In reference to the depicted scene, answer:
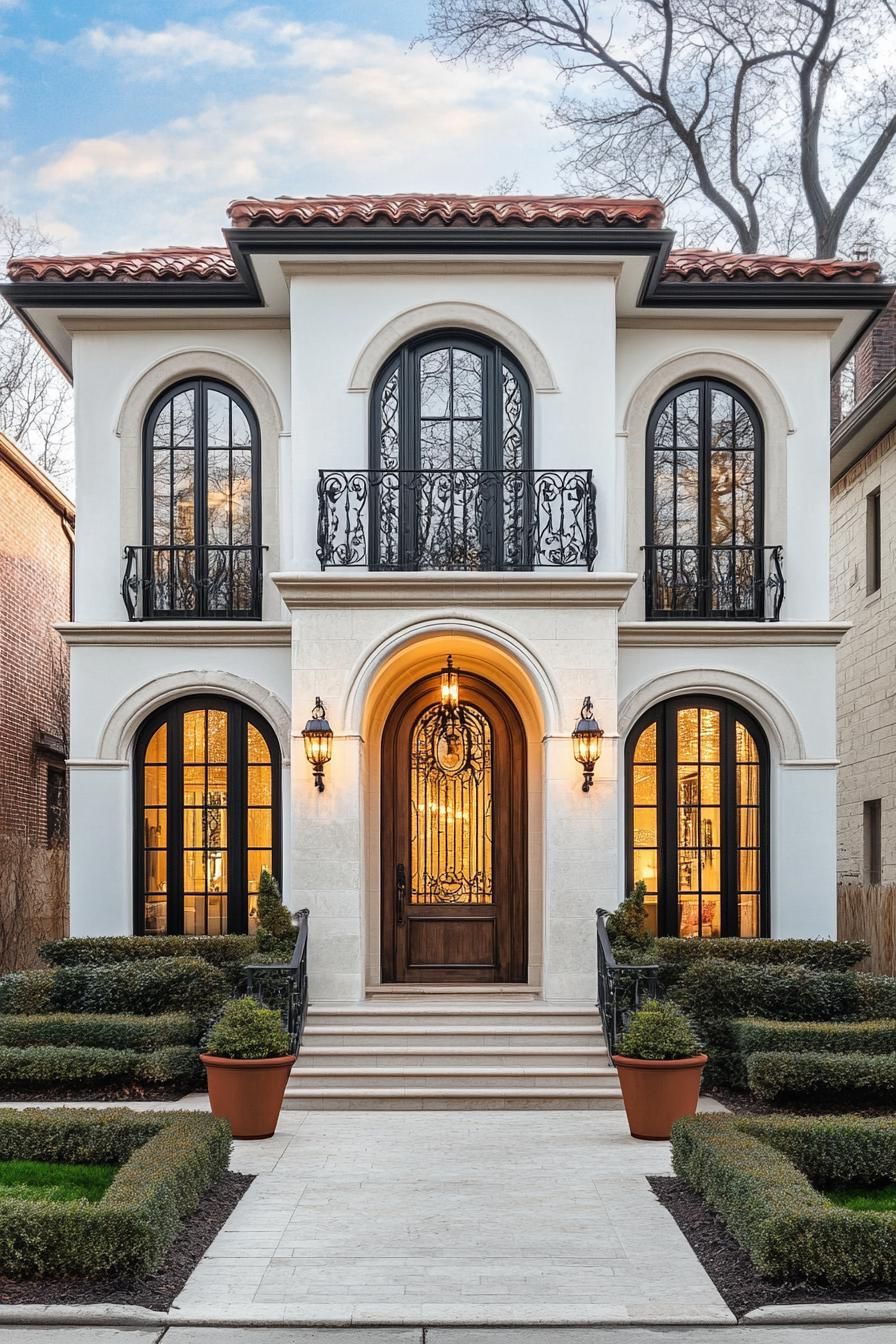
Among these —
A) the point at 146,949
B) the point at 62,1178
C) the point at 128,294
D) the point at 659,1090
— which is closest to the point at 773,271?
the point at 128,294

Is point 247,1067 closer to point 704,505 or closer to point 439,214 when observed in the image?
point 704,505

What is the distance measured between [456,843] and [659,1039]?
4.63 metres

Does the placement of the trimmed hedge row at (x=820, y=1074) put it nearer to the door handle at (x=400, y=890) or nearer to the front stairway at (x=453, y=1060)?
the front stairway at (x=453, y=1060)

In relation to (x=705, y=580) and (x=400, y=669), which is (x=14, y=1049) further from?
(x=705, y=580)

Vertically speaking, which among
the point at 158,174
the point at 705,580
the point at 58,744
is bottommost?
the point at 58,744

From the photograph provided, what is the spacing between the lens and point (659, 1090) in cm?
1000

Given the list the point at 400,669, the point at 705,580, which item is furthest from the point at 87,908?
the point at 705,580

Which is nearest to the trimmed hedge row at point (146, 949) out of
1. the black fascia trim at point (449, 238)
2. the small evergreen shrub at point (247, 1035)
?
the small evergreen shrub at point (247, 1035)

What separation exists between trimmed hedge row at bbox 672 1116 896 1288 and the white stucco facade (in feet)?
13.5

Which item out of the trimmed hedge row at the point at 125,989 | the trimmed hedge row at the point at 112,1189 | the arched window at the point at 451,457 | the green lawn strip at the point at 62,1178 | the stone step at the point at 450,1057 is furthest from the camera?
the arched window at the point at 451,457

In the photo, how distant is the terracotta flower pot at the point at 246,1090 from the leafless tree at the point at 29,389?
17539 millimetres

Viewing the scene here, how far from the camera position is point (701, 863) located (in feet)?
45.8

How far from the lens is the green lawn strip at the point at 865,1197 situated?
780 cm

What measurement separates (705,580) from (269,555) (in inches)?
173
